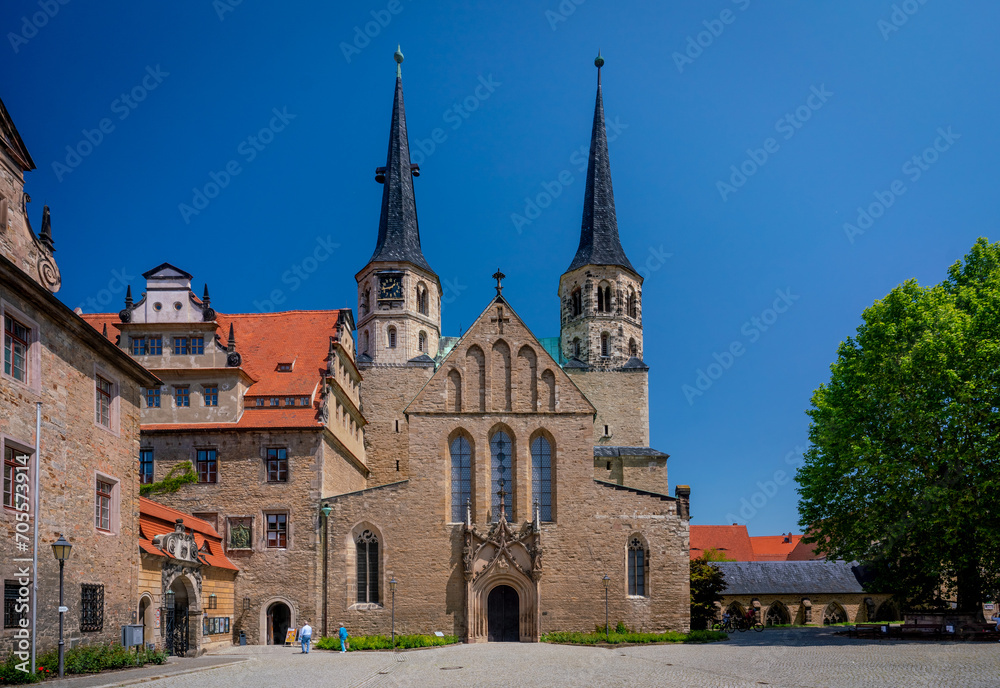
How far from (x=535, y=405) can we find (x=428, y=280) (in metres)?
23.3

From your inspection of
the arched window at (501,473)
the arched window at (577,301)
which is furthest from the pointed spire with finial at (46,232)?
the arched window at (577,301)

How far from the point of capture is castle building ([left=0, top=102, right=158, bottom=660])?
62.4 feet

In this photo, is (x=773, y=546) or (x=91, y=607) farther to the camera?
(x=773, y=546)

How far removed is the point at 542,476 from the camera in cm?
3844

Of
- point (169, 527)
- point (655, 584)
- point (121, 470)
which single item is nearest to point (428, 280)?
point (655, 584)

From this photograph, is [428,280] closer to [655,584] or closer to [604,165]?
[604,165]

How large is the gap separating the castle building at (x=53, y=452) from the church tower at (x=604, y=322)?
118ft

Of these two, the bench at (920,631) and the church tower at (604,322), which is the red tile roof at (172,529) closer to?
the bench at (920,631)

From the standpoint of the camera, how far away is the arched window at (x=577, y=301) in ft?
204

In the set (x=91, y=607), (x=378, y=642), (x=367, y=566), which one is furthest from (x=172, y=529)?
(x=367, y=566)

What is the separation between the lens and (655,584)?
121 ft

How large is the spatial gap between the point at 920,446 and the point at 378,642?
19.7 metres

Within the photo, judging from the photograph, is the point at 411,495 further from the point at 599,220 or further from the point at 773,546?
the point at 773,546

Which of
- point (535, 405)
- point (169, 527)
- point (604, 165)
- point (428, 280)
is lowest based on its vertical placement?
point (169, 527)
